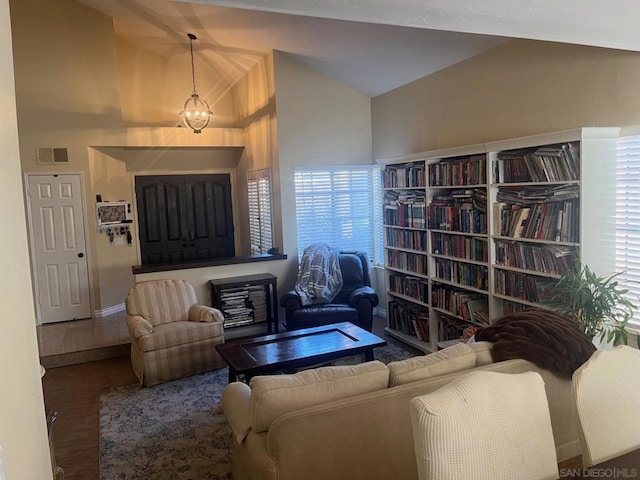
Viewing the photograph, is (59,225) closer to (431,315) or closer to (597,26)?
(431,315)

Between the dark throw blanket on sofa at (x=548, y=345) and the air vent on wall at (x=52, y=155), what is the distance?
5582 mm

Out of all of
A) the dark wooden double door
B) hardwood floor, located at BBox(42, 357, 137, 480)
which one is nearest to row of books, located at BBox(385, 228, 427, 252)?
hardwood floor, located at BBox(42, 357, 137, 480)

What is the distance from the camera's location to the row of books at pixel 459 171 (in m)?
4.04

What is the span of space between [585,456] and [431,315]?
3091 millimetres

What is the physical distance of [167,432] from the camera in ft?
11.3

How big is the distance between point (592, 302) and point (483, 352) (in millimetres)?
1016

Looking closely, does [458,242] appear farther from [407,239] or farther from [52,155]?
[52,155]

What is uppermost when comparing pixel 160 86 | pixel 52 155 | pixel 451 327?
pixel 160 86

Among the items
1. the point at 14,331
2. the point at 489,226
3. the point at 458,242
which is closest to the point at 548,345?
the point at 489,226

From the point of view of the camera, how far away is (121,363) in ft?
16.2

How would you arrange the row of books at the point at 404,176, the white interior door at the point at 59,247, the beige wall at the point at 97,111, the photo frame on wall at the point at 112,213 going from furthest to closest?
1. the photo frame on wall at the point at 112,213
2. the white interior door at the point at 59,247
3. the beige wall at the point at 97,111
4. the row of books at the point at 404,176

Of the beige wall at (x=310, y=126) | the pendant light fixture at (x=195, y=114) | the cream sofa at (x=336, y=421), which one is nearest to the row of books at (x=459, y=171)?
the beige wall at (x=310, y=126)

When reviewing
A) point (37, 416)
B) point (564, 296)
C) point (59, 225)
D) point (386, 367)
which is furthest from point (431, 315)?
point (59, 225)

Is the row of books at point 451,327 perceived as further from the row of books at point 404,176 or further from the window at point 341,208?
the window at point 341,208
